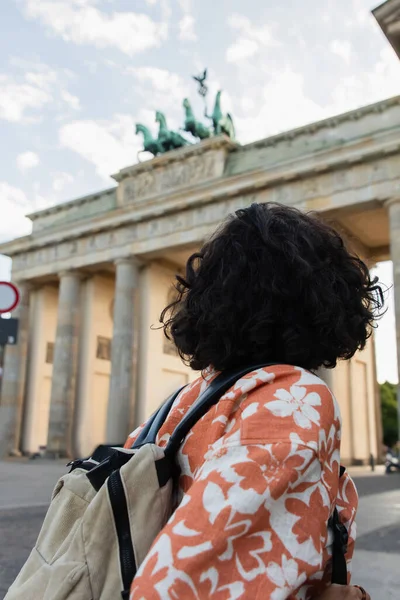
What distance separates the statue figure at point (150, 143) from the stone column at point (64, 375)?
710cm

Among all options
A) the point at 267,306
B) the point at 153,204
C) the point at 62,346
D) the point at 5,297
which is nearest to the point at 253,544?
the point at 267,306

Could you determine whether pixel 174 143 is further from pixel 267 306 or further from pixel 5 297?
pixel 267 306

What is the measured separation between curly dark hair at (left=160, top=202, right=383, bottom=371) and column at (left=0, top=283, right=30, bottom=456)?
27.9 m

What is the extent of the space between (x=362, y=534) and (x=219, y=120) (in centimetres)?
2355

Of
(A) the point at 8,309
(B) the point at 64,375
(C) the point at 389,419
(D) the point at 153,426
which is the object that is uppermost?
(A) the point at 8,309

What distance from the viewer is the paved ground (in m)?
4.39

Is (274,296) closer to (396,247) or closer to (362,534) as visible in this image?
(362,534)

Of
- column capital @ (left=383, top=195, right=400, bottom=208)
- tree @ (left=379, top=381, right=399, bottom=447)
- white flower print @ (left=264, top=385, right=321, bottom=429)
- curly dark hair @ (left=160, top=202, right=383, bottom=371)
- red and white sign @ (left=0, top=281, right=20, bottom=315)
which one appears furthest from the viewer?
tree @ (left=379, top=381, right=399, bottom=447)

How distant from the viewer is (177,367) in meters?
28.0

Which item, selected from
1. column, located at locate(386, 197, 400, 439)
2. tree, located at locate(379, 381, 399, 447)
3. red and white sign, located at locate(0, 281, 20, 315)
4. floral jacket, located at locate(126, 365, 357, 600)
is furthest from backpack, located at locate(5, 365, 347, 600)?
tree, located at locate(379, 381, 399, 447)

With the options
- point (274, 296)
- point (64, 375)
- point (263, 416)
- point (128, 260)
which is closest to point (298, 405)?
point (263, 416)

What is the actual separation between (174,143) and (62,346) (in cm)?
1100

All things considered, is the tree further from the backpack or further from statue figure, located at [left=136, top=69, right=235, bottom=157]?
the backpack

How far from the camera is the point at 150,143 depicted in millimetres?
27734
